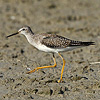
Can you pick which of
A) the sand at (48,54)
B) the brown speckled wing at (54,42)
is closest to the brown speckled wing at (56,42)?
the brown speckled wing at (54,42)

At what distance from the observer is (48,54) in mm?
11031

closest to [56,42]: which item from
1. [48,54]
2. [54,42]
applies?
[54,42]

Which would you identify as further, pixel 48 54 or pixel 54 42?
pixel 48 54

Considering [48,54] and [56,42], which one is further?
[48,54]

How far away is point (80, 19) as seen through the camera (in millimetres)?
16422

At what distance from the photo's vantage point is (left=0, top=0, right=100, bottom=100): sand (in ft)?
24.5

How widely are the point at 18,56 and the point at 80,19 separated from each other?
6.83 metres

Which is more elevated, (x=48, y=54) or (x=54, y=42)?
(x=48, y=54)

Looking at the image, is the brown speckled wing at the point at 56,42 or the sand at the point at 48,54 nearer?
the sand at the point at 48,54

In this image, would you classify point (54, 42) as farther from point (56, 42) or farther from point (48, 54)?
point (48, 54)

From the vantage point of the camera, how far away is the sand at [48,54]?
747 cm

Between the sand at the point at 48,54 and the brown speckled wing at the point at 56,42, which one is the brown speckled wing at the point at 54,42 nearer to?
the brown speckled wing at the point at 56,42

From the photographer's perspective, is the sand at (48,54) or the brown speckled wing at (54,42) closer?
the sand at (48,54)

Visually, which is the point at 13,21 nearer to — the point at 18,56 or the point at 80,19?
the point at 80,19
